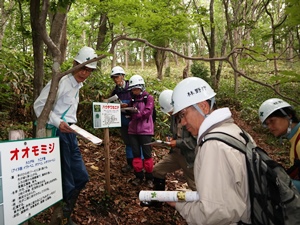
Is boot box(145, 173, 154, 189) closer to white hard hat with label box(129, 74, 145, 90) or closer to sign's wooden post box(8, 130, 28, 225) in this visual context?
white hard hat with label box(129, 74, 145, 90)

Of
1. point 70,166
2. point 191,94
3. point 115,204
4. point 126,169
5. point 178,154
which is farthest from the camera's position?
point 126,169

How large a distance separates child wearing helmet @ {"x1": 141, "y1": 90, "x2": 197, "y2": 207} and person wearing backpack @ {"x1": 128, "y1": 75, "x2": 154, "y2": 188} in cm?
65

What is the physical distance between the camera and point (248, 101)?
43.0ft

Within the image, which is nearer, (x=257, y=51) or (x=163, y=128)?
(x=257, y=51)

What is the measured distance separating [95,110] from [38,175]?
2082mm

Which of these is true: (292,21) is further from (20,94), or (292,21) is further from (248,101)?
(248,101)

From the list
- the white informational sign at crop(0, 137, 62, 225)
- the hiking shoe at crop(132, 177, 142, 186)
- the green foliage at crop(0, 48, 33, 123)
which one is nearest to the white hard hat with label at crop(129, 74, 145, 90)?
the hiking shoe at crop(132, 177, 142, 186)

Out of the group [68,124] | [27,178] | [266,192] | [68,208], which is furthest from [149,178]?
[266,192]

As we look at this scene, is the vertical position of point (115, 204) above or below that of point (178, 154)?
below

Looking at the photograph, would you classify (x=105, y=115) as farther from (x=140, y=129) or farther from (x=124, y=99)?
(x=124, y=99)

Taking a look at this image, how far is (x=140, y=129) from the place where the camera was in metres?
5.14

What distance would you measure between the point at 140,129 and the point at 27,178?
340cm

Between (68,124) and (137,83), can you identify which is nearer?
(68,124)

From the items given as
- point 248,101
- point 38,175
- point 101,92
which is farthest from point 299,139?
point 248,101
